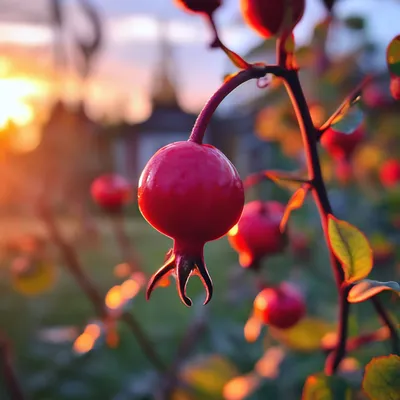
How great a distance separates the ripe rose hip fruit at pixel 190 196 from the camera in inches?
14.4

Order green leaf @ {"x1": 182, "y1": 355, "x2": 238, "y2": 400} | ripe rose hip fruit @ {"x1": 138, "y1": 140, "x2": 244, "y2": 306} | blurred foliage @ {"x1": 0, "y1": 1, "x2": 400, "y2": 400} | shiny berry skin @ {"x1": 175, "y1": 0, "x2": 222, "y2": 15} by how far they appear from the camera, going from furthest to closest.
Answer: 1. green leaf @ {"x1": 182, "y1": 355, "x2": 238, "y2": 400}
2. blurred foliage @ {"x1": 0, "y1": 1, "x2": 400, "y2": 400}
3. shiny berry skin @ {"x1": 175, "y1": 0, "x2": 222, "y2": 15}
4. ripe rose hip fruit @ {"x1": 138, "y1": 140, "x2": 244, "y2": 306}

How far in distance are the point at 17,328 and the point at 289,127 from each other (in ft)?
5.60

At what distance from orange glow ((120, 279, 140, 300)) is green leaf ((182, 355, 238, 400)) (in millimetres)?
375

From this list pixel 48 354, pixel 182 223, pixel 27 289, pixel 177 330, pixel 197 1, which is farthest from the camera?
pixel 177 330

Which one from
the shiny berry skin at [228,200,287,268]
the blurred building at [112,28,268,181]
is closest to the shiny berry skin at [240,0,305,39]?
the shiny berry skin at [228,200,287,268]

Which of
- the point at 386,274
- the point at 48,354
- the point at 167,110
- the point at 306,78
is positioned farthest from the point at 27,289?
the point at 167,110

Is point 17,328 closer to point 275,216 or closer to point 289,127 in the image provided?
point 289,127

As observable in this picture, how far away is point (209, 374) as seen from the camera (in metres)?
1.20

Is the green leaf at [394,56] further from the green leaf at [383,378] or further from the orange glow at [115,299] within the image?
the orange glow at [115,299]

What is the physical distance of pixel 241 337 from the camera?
182 centimetres

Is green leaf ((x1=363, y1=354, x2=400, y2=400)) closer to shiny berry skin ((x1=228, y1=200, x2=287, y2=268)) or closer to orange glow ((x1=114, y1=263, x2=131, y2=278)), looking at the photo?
shiny berry skin ((x1=228, y1=200, x2=287, y2=268))

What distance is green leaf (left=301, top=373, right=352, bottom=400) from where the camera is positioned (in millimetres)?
485

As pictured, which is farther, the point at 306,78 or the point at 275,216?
the point at 306,78

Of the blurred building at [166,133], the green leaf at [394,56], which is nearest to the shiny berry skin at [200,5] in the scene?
the green leaf at [394,56]
